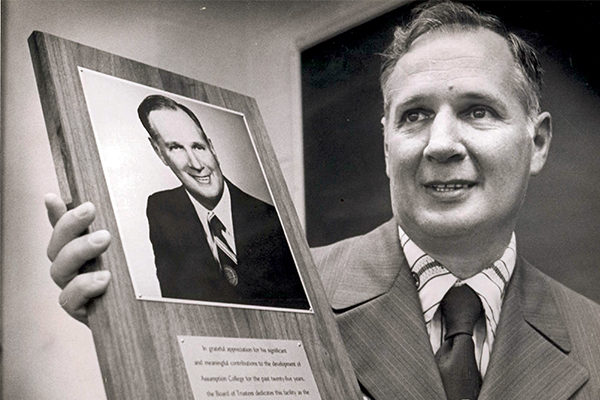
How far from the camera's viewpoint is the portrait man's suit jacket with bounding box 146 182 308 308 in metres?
1.38

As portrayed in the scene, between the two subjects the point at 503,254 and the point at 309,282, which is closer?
the point at 309,282

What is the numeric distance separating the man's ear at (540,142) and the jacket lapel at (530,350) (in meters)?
0.25

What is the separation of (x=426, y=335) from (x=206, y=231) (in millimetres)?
666

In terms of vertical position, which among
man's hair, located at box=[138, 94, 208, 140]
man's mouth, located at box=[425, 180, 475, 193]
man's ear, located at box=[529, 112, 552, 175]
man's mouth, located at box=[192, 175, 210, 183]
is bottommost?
man's mouth, located at box=[425, 180, 475, 193]

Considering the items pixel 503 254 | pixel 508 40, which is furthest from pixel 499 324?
pixel 508 40

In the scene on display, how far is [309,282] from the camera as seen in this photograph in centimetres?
165

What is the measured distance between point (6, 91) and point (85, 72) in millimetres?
433

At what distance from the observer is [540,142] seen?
1.90 metres

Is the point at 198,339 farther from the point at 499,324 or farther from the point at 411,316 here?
the point at 499,324

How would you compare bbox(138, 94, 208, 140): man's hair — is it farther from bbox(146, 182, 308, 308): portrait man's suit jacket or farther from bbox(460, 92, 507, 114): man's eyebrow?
bbox(460, 92, 507, 114): man's eyebrow

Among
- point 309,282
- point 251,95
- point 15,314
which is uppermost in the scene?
point 251,95

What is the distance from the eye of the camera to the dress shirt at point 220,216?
4.90ft

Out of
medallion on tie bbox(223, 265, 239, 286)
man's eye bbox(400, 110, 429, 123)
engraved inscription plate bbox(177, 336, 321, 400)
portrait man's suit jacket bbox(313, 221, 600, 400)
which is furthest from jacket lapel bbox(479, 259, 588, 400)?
medallion on tie bbox(223, 265, 239, 286)

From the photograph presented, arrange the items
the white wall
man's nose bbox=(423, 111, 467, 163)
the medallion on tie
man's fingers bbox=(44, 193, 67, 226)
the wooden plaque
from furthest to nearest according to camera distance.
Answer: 1. man's nose bbox=(423, 111, 467, 163)
2. the white wall
3. the medallion on tie
4. man's fingers bbox=(44, 193, 67, 226)
5. the wooden plaque
